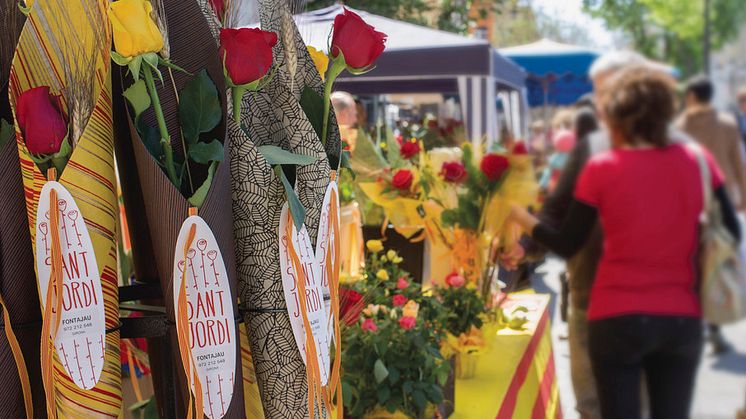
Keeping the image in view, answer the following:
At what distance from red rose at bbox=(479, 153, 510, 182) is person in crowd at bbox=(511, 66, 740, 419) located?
21cm

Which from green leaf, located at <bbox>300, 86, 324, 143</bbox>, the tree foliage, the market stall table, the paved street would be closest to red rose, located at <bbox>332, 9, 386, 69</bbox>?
green leaf, located at <bbox>300, 86, 324, 143</bbox>

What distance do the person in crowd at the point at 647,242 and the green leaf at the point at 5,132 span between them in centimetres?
154

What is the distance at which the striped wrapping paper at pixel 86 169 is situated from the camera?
31.4 inches

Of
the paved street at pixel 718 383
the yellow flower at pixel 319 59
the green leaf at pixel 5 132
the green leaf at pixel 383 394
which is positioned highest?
the yellow flower at pixel 319 59

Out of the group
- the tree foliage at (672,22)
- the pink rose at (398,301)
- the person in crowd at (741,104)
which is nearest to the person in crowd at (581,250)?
the pink rose at (398,301)

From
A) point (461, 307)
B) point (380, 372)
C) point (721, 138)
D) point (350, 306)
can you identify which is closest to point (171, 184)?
point (350, 306)

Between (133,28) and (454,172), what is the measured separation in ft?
4.98

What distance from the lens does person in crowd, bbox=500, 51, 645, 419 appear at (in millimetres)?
2160

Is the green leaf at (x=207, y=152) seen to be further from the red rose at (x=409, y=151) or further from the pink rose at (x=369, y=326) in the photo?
the red rose at (x=409, y=151)

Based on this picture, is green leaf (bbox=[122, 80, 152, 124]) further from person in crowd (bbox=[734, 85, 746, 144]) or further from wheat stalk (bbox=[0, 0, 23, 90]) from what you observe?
person in crowd (bbox=[734, 85, 746, 144])

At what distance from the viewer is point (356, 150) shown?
2598 millimetres

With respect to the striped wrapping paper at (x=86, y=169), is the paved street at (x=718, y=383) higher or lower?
lower

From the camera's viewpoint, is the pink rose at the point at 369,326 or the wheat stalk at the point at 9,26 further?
the pink rose at the point at 369,326

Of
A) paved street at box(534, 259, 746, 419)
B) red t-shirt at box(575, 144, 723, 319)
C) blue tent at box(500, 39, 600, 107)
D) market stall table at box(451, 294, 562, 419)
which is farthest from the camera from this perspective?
blue tent at box(500, 39, 600, 107)
